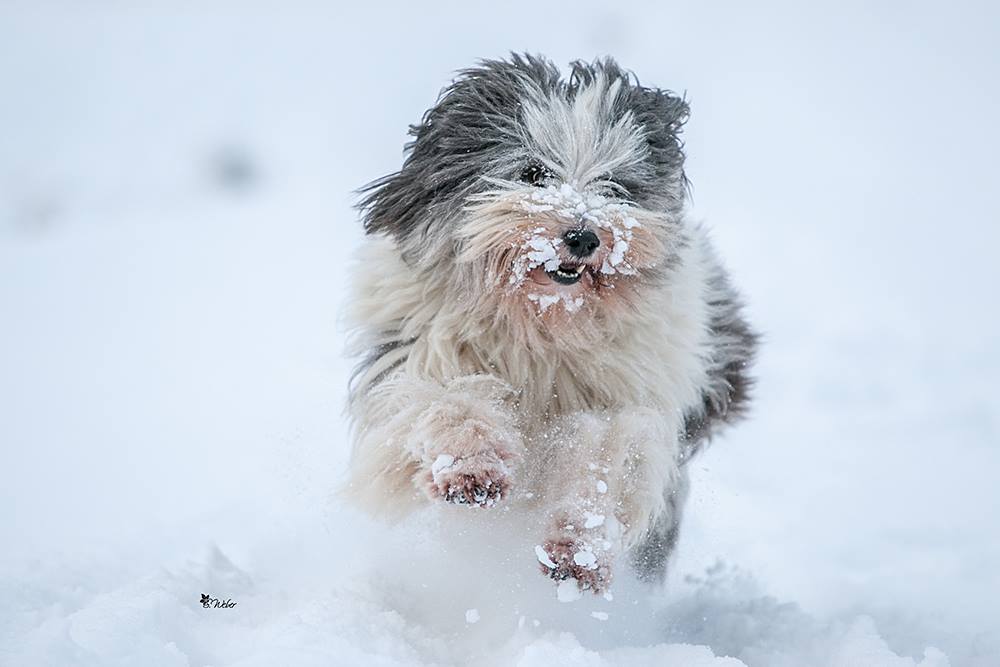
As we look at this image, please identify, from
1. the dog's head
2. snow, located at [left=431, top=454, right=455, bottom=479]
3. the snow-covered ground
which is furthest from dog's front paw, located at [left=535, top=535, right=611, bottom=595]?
the dog's head

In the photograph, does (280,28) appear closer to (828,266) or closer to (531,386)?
(828,266)

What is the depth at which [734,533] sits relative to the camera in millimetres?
4250

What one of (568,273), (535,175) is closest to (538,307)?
(568,273)

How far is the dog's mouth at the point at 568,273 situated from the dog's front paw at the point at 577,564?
2.45 feet

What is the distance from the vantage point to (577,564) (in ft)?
9.25

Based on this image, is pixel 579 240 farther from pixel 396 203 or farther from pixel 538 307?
pixel 396 203

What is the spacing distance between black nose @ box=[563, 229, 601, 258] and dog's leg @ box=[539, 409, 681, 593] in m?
0.53

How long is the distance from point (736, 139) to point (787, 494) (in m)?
7.61

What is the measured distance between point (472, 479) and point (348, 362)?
197 cm

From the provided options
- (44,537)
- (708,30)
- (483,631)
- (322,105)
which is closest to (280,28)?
(322,105)

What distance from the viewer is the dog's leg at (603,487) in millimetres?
2853

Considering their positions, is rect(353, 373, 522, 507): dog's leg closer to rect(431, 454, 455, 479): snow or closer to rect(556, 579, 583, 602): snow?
rect(431, 454, 455, 479): snow

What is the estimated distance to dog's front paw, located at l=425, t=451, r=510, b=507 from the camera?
2828 millimetres

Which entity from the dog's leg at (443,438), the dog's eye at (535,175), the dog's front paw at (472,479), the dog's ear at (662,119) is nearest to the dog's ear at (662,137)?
the dog's ear at (662,119)
